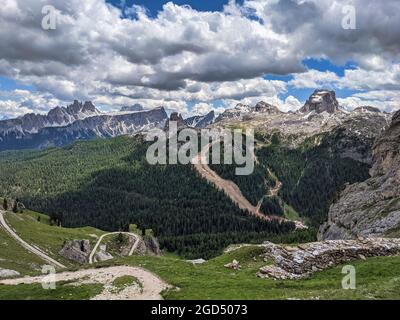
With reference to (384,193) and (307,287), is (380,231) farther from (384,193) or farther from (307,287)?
(307,287)

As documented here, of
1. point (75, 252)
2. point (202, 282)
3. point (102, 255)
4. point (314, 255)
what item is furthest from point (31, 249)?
point (202, 282)

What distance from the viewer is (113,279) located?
4272 centimetres

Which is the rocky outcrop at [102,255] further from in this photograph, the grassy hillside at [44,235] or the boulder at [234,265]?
the boulder at [234,265]

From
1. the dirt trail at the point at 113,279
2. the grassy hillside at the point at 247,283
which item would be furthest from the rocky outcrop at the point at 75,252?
the grassy hillside at the point at 247,283

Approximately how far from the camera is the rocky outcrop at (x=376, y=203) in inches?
4055

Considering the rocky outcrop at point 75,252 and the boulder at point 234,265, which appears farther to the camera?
the rocky outcrop at point 75,252

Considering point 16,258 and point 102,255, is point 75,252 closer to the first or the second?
point 102,255

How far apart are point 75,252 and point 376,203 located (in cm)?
9685

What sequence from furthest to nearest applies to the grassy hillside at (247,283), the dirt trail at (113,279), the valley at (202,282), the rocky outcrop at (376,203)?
the rocky outcrop at (376,203), the dirt trail at (113,279), the valley at (202,282), the grassy hillside at (247,283)

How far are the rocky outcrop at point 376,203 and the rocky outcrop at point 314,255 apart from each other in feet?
121

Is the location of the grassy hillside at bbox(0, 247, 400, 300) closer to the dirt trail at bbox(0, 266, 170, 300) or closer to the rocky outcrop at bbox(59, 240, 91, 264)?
the dirt trail at bbox(0, 266, 170, 300)

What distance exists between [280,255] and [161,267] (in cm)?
1405

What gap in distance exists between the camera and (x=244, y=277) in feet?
143
